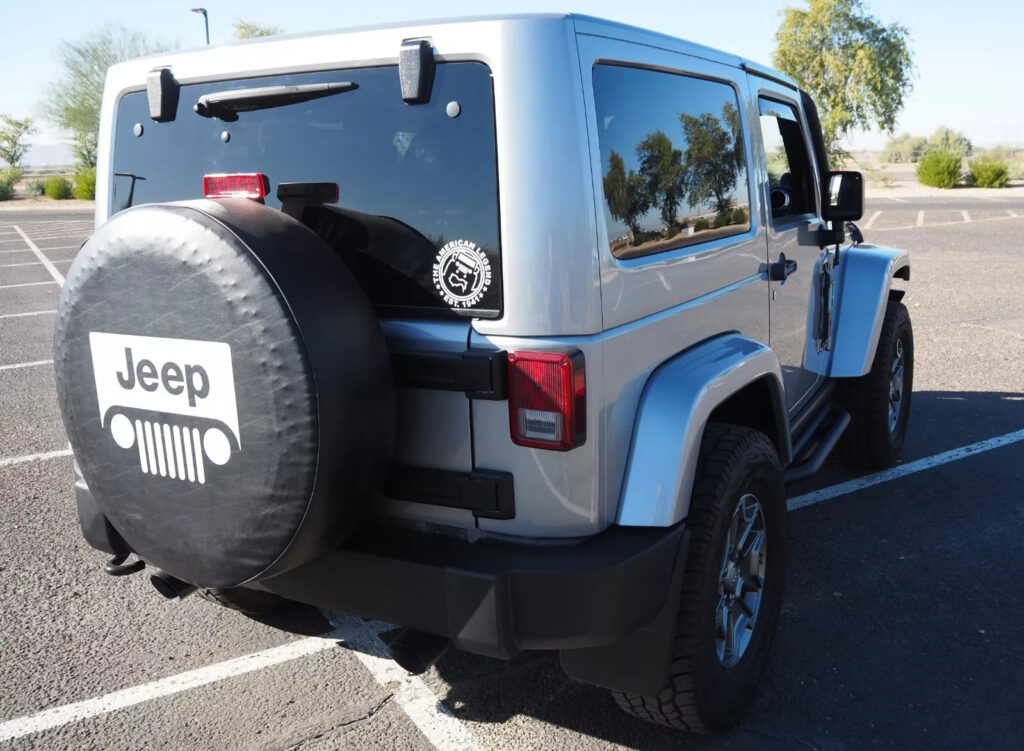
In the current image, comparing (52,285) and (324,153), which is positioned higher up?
(324,153)

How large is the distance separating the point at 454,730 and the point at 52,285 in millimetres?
13079

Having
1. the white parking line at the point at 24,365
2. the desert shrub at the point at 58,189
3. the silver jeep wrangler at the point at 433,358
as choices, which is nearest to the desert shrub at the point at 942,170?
the white parking line at the point at 24,365

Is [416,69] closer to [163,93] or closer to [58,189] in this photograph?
[163,93]

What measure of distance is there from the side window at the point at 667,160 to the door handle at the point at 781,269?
0.95 ft

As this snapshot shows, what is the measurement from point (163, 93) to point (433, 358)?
4.23 feet

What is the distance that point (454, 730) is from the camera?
2.85m

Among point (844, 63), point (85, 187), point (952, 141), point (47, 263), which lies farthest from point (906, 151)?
point (47, 263)

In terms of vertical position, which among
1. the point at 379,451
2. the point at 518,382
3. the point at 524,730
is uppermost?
the point at 518,382

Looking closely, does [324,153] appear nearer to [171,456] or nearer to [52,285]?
[171,456]

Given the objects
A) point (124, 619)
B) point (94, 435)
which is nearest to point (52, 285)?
point (124, 619)

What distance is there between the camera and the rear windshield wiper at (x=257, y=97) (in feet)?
8.20

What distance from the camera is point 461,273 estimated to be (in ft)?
7.68

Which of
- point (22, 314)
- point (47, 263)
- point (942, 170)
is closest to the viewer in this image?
point (22, 314)

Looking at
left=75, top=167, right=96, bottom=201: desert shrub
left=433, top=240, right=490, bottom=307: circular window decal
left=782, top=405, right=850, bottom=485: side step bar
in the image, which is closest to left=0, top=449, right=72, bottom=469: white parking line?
left=433, top=240, right=490, bottom=307: circular window decal
